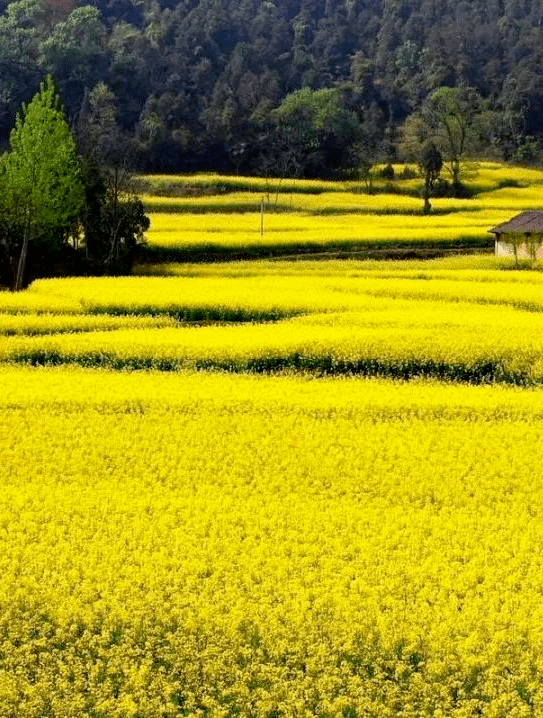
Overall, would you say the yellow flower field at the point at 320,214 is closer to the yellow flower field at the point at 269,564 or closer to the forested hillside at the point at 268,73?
the forested hillside at the point at 268,73

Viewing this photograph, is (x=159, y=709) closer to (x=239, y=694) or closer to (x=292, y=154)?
(x=239, y=694)

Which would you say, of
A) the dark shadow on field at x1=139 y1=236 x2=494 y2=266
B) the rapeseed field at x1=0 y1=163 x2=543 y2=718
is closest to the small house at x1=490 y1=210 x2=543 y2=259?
the dark shadow on field at x1=139 y1=236 x2=494 y2=266

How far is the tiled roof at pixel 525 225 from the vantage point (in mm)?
46766

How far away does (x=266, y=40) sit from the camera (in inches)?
5256

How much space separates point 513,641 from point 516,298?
2401cm

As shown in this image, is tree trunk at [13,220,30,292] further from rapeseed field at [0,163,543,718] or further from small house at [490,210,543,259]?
small house at [490,210,543,259]

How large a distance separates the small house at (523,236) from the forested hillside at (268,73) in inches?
1829

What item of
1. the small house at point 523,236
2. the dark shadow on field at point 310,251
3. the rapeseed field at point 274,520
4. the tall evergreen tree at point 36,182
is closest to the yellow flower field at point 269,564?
the rapeseed field at point 274,520

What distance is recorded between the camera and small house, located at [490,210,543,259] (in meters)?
46.8

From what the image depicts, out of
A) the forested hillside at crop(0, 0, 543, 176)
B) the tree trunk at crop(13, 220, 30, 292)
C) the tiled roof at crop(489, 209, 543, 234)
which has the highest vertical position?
the forested hillside at crop(0, 0, 543, 176)

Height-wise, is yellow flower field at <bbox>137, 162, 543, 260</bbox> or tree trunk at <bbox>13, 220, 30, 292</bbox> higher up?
yellow flower field at <bbox>137, 162, 543, 260</bbox>

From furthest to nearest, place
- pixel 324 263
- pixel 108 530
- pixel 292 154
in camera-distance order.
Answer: pixel 292 154 < pixel 324 263 < pixel 108 530

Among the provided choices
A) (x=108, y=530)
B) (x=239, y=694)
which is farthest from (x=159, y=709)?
(x=108, y=530)

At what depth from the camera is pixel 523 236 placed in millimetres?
47375
